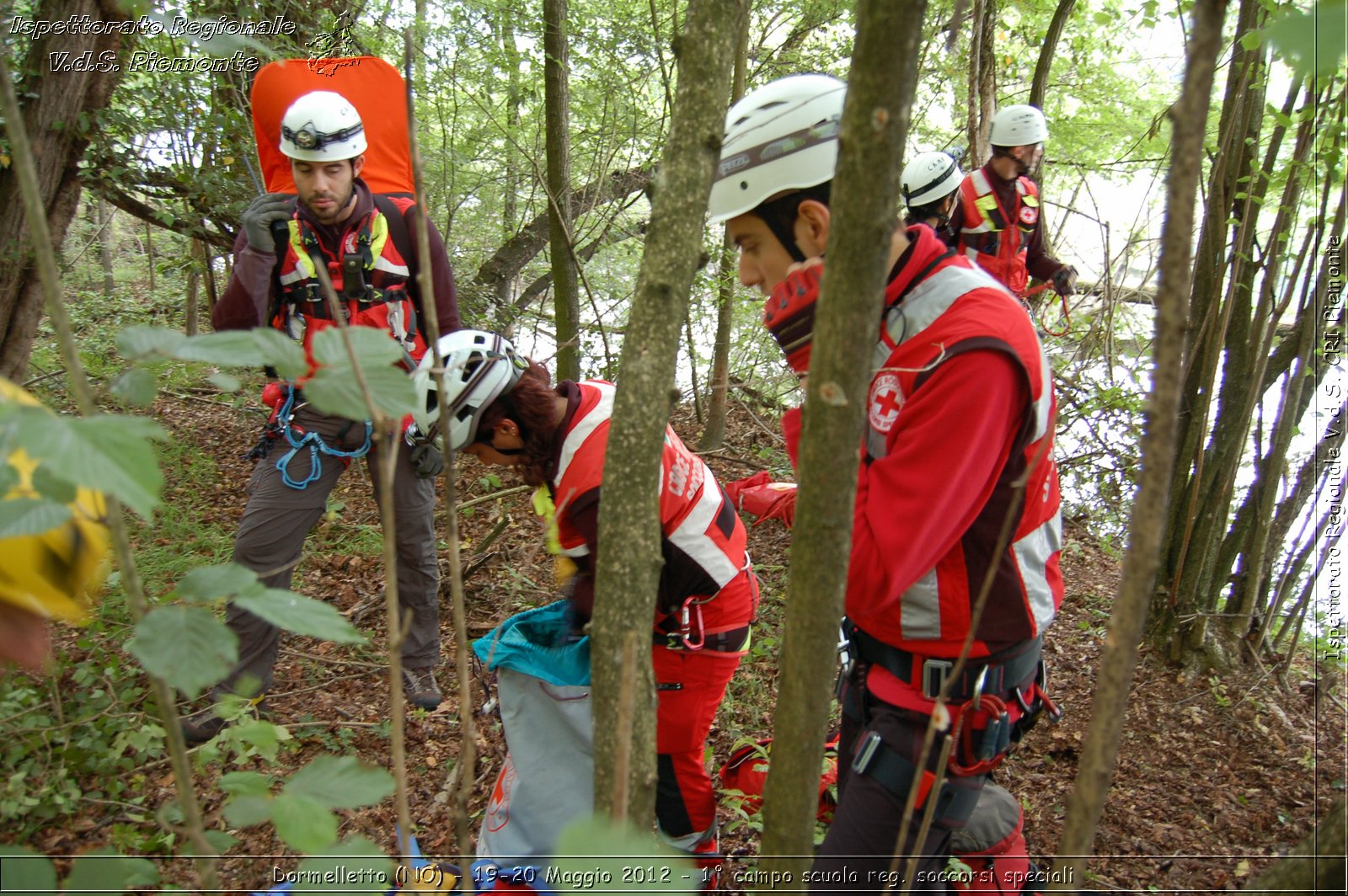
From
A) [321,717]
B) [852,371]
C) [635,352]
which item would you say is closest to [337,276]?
[321,717]

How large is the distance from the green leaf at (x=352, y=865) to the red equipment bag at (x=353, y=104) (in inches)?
157

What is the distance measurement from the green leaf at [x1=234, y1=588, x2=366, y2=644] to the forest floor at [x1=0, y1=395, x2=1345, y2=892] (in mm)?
2052

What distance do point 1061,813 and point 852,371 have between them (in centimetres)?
327

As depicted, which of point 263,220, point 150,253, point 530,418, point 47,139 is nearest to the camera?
point 530,418

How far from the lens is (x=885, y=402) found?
1.99 metres

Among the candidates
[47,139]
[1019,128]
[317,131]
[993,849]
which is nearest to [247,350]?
[993,849]

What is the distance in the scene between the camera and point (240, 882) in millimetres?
3025

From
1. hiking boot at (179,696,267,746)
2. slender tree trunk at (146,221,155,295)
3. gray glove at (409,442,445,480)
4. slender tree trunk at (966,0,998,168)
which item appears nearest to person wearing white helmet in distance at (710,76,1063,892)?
gray glove at (409,442,445,480)

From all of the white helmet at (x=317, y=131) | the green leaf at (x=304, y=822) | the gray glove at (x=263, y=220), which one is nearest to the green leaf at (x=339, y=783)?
the green leaf at (x=304, y=822)

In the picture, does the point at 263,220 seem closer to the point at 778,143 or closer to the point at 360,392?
the point at 778,143

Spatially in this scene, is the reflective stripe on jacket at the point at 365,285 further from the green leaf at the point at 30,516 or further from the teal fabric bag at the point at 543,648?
the green leaf at the point at 30,516

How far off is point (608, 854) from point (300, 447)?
3398mm

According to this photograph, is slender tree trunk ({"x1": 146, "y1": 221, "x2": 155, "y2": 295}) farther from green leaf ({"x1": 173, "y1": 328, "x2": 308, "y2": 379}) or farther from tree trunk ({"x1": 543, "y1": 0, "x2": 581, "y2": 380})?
green leaf ({"x1": 173, "y1": 328, "x2": 308, "y2": 379})

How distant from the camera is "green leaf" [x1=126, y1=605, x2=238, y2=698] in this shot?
1.06 m
